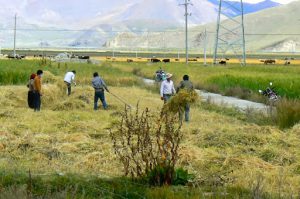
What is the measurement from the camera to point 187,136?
629 inches

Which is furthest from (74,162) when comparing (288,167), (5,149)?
(288,167)

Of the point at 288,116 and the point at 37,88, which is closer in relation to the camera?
the point at 288,116

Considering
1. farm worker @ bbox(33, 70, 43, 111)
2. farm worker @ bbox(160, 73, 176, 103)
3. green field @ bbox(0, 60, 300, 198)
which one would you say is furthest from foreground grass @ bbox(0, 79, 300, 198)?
farm worker @ bbox(160, 73, 176, 103)

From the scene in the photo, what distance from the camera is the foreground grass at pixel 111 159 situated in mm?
8633

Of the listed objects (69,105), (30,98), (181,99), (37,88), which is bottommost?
(69,105)

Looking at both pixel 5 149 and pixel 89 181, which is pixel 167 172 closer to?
pixel 89 181

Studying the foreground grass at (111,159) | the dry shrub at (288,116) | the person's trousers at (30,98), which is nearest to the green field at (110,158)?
the foreground grass at (111,159)

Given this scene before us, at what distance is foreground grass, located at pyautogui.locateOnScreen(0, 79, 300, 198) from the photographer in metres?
8.63

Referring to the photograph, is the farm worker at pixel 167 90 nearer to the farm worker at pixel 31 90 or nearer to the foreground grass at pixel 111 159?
the foreground grass at pixel 111 159

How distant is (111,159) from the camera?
12109 mm

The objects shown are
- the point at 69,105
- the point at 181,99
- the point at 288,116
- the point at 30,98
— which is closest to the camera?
the point at 181,99

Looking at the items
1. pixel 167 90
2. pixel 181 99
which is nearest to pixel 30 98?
pixel 167 90

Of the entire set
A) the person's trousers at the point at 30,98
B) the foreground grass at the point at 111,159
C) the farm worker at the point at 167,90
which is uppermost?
the farm worker at the point at 167,90

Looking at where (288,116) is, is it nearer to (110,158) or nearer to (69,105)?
(110,158)
